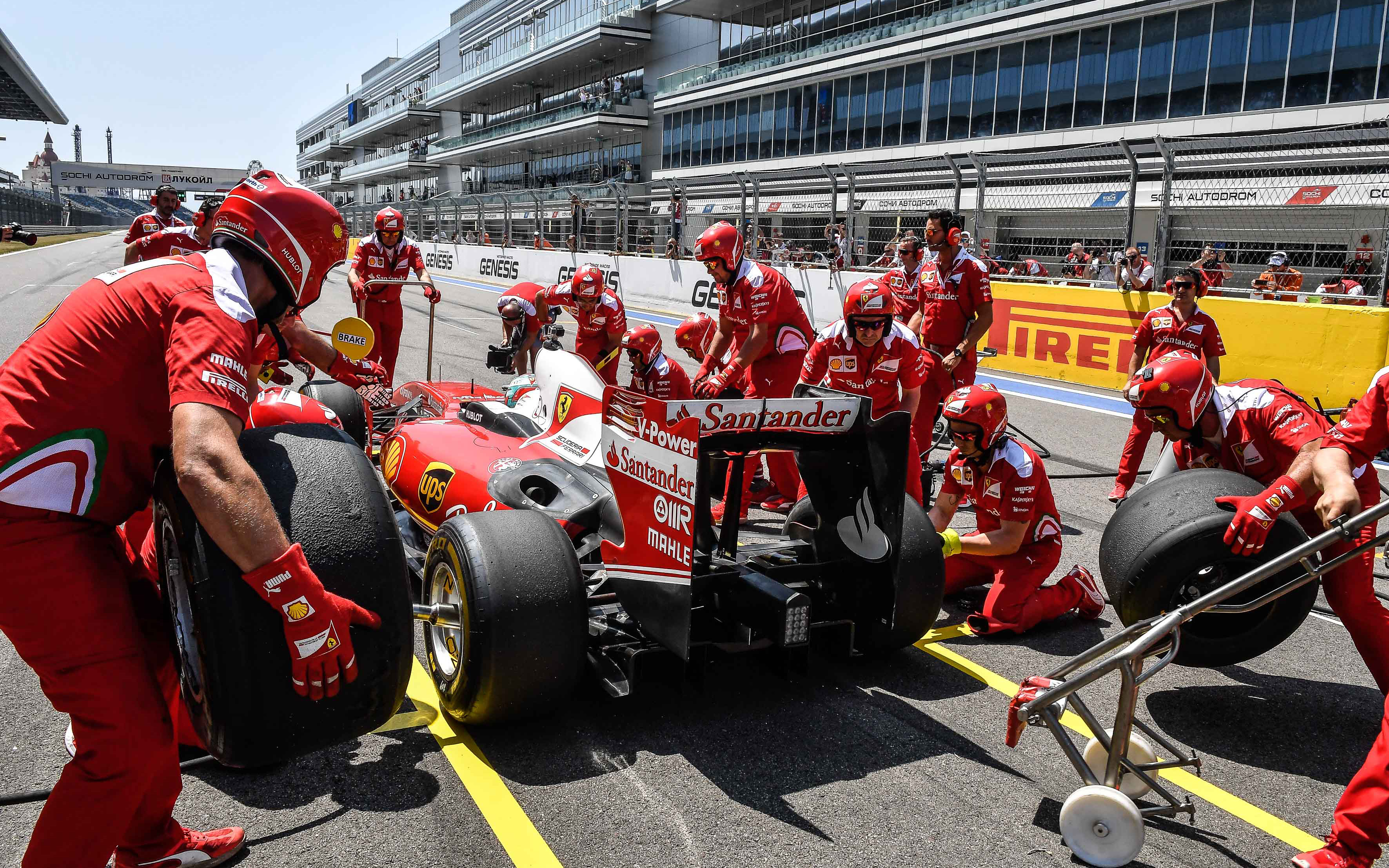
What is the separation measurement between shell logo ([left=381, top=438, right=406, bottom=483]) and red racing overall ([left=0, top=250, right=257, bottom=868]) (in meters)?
2.83

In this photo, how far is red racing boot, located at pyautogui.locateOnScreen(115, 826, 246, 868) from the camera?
2559 mm

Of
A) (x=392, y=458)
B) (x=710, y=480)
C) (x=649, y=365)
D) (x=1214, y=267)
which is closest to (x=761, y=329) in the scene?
(x=649, y=365)

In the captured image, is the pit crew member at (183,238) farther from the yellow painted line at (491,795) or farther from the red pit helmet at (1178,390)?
the red pit helmet at (1178,390)

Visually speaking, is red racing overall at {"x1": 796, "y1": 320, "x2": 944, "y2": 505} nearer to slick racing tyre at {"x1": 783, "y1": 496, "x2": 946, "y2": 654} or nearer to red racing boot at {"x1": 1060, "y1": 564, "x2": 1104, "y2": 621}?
red racing boot at {"x1": 1060, "y1": 564, "x2": 1104, "y2": 621}

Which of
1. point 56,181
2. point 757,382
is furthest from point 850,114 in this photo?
point 56,181

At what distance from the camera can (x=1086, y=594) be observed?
4.74 metres

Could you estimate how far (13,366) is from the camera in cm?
224

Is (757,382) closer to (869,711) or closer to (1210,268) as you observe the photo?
(869,711)

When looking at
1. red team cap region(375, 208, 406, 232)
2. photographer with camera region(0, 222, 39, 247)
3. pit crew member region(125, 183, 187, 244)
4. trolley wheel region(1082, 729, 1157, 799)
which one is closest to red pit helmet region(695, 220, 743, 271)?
red team cap region(375, 208, 406, 232)

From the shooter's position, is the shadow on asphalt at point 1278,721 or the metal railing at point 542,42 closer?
the shadow on asphalt at point 1278,721

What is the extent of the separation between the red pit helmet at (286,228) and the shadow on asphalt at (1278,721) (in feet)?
11.0

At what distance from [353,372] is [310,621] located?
306cm

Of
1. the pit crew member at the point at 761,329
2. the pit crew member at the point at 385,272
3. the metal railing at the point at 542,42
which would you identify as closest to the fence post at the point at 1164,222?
the pit crew member at the point at 761,329

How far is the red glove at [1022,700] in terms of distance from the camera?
114 inches
